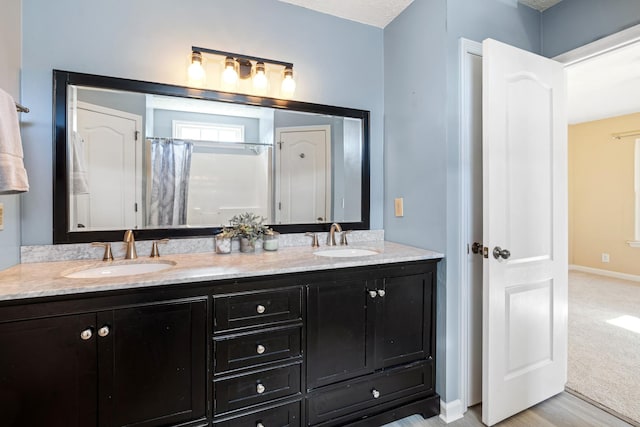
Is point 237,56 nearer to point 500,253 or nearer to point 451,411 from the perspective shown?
point 500,253

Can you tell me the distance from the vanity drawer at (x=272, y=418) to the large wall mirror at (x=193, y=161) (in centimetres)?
98

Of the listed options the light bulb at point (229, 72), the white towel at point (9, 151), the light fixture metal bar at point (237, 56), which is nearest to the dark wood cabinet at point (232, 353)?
the white towel at point (9, 151)

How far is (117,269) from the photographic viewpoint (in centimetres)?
150

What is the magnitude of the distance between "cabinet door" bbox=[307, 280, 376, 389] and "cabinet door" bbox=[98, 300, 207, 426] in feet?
1.62

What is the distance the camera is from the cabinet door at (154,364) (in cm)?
114

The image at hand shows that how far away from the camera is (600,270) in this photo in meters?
4.70

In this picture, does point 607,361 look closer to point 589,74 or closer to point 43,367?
point 589,74

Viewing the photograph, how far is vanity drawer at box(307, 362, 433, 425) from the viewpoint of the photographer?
148 cm

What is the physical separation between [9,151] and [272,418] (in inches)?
60.5

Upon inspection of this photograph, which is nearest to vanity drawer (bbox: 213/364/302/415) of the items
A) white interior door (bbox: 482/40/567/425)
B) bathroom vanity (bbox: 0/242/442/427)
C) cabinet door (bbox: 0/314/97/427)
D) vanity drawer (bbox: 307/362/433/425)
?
bathroom vanity (bbox: 0/242/442/427)

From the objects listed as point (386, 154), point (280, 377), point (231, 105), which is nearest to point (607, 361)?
point (386, 154)

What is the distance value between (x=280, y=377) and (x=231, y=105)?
5.06 ft

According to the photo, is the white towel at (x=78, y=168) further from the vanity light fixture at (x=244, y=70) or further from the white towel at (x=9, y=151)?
the vanity light fixture at (x=244, y=70)

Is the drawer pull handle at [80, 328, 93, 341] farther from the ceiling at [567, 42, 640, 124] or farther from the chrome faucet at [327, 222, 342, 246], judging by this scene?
the ceiling at [567, 42, 640, 124]
